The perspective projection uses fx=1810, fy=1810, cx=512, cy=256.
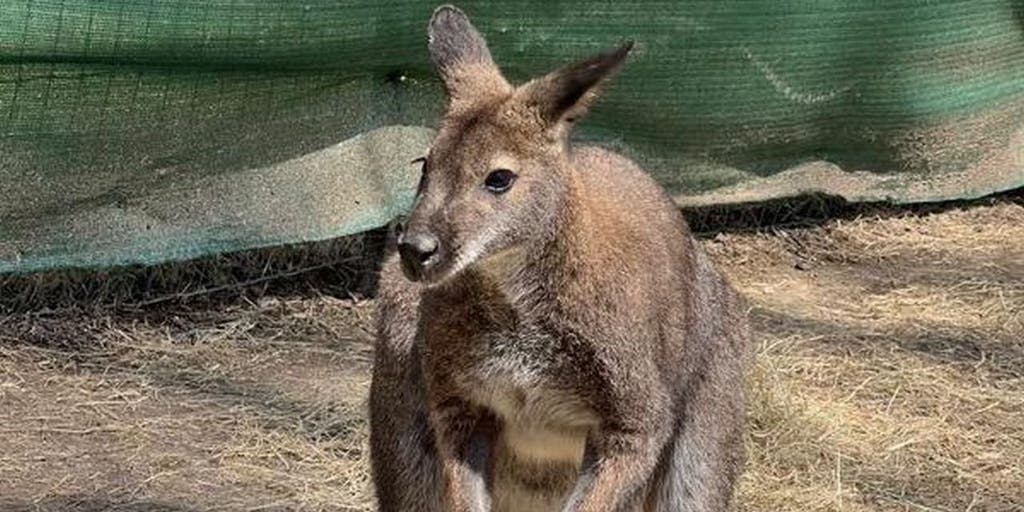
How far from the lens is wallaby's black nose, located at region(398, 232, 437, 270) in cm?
341

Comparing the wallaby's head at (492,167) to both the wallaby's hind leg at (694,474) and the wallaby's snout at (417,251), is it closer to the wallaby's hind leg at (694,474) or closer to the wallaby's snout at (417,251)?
the wallaby's snout at (417,251)

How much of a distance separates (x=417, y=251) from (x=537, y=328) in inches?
17.8

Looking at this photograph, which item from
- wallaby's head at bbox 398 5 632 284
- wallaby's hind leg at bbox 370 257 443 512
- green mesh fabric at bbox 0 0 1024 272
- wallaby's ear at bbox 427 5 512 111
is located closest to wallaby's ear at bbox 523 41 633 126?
wallaby's head at bbox 398 5 632 284

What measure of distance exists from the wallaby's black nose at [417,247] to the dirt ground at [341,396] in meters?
1.76

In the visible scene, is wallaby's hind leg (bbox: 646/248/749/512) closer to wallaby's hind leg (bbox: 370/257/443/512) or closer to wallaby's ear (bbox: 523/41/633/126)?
wallaby's hind leg (bbox: 370/257/443/512)

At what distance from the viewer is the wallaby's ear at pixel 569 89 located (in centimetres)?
357

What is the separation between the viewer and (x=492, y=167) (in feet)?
11.8

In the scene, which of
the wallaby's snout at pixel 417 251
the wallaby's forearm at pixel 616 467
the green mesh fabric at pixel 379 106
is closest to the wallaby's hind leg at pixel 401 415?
the wallaby's forearm at pixel 616 467

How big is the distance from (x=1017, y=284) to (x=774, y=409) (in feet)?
5.95

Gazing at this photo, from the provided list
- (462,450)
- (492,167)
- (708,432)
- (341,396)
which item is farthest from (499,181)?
(341,396)

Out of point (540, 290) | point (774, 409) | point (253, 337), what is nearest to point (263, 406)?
point (253, 337)

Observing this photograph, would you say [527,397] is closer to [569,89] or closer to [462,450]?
[462,450]

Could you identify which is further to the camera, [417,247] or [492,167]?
[492,167]

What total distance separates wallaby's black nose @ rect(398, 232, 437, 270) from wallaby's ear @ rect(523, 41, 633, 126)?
43cm
